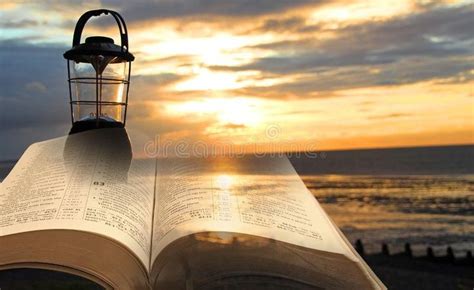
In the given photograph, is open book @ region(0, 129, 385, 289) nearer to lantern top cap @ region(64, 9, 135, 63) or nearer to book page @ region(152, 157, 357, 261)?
book page @ region(152, 157, 357, 261)

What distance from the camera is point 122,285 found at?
8.51 feet

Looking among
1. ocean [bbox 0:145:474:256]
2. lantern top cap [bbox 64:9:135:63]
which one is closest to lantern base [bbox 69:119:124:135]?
lantern top cap [bbox 64:9:135:63]

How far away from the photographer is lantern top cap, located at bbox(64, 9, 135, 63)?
411cm

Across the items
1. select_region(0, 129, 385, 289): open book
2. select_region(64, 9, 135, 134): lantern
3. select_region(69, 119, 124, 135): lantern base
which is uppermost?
select_region(64, 9, 135, 134): lantern

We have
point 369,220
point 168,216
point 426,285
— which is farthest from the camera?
point 369,220

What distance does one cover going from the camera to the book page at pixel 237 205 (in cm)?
246

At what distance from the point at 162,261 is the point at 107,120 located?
211cm

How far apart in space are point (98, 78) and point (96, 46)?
0.32 metres

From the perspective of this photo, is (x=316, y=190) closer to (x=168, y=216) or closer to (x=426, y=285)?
(x=426, y=285)

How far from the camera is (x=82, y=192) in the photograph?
8.52 ft

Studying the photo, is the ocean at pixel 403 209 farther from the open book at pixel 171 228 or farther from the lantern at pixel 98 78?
the open book at pixel 171 228

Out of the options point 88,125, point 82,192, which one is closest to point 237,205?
point 82,192

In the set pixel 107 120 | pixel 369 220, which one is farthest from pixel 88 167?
pixel 369 220

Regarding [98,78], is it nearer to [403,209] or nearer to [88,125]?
[88,125]
